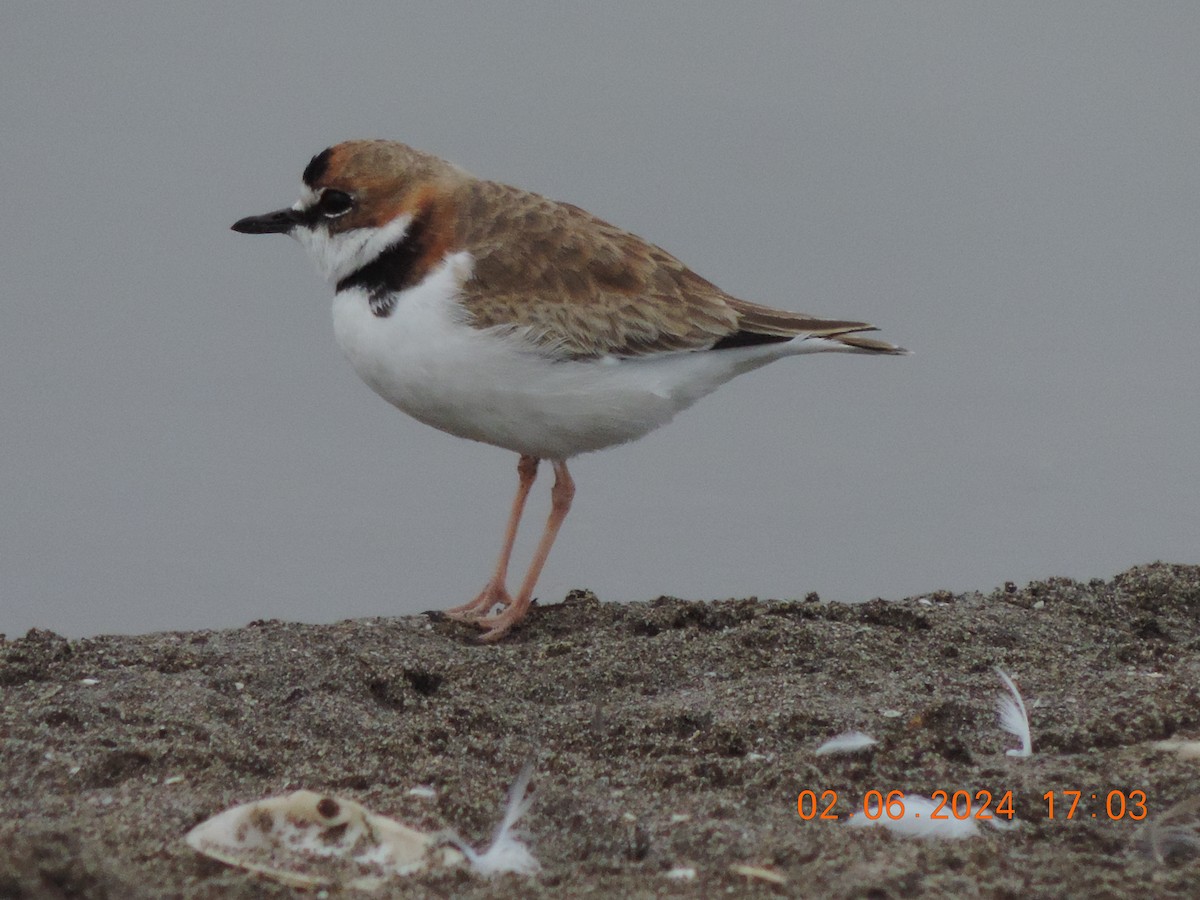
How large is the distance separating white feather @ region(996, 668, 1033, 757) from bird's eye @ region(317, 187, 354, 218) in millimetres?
3387

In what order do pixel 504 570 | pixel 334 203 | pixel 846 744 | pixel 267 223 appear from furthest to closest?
pixel 504 570 < pixel 267 223 < pixel 334 203 < pixel 846 744

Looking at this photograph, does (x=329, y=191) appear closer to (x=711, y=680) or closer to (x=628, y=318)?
(x=628, y=318)

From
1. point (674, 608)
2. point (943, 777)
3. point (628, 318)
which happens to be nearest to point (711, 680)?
point (674, 608)

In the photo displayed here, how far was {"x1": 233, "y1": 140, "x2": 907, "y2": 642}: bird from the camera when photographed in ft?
20.8

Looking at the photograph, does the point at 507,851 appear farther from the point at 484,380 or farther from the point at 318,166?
the point at 318,166

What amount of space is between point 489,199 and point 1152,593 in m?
3.27

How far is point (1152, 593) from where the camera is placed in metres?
6.58

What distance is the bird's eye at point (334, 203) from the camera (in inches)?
265

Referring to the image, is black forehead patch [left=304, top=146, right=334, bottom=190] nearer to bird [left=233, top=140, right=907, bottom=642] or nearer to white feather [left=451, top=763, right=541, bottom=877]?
bird [left=233, top=140, right=907, bottom=642]

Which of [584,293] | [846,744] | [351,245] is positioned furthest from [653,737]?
[351,245]

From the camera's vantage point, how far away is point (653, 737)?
15.8 feet

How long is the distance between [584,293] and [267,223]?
148 centimetres
